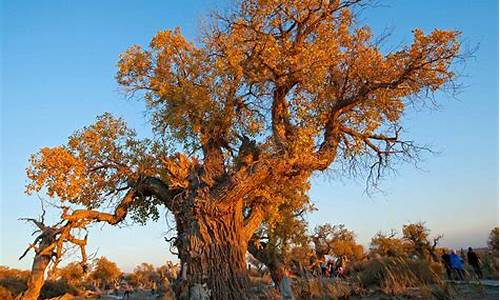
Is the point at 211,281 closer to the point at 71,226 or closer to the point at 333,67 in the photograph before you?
the point at 71,226

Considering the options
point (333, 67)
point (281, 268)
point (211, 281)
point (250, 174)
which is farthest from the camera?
point (281, 268)

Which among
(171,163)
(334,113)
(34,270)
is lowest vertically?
(34,270)

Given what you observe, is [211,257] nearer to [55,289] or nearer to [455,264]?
[455,264]

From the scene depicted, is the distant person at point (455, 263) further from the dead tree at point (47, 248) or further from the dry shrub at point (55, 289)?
the dry shrub at point (55, 289)

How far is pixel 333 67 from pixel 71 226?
10.3 m

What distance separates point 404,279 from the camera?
16172mm

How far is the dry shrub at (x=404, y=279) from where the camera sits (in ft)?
41.1

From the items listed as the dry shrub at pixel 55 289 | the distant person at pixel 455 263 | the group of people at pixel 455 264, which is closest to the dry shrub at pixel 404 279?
the group of people at pixel 455 264

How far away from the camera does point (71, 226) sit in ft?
48.5

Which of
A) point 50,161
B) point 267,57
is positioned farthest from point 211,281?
point 267,57

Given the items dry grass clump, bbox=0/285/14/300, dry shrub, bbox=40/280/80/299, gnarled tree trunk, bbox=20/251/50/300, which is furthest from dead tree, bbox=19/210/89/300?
dry shrub, bbox=40/280/80/299

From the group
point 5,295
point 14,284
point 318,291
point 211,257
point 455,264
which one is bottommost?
point 318,291

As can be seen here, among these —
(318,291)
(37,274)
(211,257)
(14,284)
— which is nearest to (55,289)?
(14,284)

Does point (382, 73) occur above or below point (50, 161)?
above
